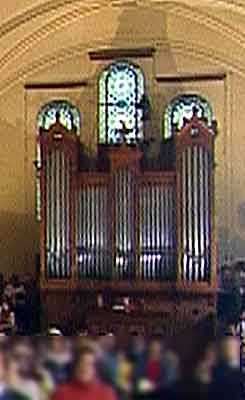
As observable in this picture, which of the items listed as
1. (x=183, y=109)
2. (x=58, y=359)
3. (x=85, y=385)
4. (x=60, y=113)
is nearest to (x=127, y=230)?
(x=183, y=109)

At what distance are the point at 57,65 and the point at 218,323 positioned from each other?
5848 mm

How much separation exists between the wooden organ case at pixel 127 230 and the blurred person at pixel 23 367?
10.5 metres

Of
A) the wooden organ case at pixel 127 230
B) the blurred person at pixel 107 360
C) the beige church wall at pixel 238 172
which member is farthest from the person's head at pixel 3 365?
the beige church wall at pixel 238 172

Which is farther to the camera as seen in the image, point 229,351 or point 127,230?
point 127,230

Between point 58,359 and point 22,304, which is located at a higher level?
point 58,359

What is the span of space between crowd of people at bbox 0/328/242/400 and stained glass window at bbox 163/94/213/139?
519 inches

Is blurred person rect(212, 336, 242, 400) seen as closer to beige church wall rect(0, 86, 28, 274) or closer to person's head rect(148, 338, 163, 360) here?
person's head rect(148, 338, 163, 360)

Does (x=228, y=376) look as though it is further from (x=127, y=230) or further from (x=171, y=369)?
(x=127, y=230)

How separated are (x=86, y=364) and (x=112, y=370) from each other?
109 mm

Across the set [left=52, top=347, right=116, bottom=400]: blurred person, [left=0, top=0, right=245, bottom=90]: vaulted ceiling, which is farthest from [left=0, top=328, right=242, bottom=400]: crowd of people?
[left=0, top=0, right=245, bottom=90]: vaulted ceiling

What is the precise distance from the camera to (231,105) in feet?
52.2

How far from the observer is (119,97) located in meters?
16.5

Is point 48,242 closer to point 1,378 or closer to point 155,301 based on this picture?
point 155,301

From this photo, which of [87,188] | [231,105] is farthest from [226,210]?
[87,188]
